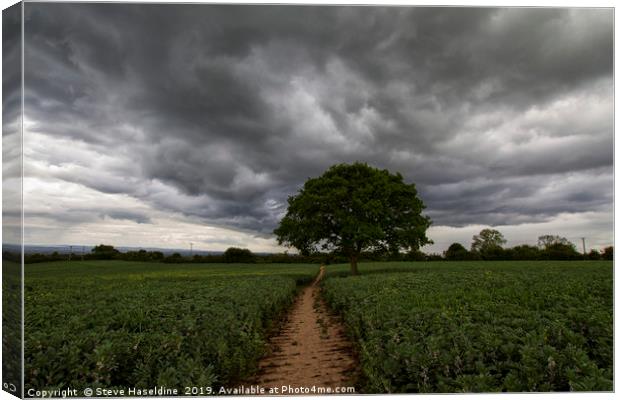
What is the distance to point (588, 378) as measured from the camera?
4.21 meters

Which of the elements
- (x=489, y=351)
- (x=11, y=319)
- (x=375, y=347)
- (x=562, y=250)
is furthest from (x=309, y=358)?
(x=562, y=250)

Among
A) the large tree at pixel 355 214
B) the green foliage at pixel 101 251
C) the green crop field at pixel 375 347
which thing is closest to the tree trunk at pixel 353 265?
the large tree at pixel 355 214

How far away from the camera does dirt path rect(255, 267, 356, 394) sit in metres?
5.95

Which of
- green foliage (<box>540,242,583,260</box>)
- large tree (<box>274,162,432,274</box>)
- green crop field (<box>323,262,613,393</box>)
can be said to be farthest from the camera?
large tree (<box>274,162,432,274</box>)

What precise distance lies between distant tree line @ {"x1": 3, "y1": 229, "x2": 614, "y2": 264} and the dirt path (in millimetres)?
4487

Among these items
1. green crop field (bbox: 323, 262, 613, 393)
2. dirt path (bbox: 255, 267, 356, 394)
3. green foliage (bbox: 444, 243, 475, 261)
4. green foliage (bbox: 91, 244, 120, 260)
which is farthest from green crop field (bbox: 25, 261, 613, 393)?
green foliage (bbox: 444, 243, 475, 261)

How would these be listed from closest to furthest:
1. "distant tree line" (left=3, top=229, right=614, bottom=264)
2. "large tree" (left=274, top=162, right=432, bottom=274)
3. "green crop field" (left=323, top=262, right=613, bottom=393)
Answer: "green crop field" (left=323, top=262, right=613, bottom=393), "distant tree line" (left=3, top=229, right=614, bottom=264), "large tree" (left=274, top=162, right=432, bottom=274)

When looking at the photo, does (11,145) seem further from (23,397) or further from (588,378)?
(588,378)

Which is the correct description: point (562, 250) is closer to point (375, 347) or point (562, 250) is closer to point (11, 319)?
point (375, 347)

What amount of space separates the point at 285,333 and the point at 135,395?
557 centimetres

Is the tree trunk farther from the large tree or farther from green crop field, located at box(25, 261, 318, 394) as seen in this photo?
green crop field, located at box(25, 261, 318, 394)

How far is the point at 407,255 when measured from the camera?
38312 millimetres

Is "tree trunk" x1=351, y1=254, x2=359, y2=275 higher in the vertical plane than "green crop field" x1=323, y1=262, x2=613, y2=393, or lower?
lower

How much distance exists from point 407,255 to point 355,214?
1489 cm
